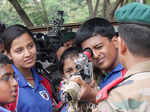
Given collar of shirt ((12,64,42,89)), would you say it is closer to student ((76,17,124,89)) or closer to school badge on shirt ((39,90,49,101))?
school badge on shirt ((39,90,49,101))

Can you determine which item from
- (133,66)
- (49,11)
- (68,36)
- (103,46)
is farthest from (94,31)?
(49,11)

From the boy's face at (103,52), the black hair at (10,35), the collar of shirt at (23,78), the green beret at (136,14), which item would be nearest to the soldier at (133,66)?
the green beret at (136,14)

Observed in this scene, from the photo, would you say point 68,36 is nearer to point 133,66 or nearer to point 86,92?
point 86,92

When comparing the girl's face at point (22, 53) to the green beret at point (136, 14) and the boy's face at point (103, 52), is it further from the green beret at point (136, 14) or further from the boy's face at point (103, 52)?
the green beret at point (136, 14)

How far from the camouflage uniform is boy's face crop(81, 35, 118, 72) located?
0.67 m

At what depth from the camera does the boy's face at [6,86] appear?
149cm

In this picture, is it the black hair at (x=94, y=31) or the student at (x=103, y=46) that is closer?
the student at (x=103, y=46)

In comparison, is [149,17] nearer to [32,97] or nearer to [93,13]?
[32,97]

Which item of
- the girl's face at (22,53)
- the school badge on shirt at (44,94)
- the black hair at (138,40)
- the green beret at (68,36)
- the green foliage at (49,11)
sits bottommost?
the green foliage at (49,11)

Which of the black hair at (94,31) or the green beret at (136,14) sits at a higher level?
the green beret at (136,14)

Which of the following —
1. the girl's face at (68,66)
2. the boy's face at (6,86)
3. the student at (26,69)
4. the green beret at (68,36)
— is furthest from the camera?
the green beret at (68,36)

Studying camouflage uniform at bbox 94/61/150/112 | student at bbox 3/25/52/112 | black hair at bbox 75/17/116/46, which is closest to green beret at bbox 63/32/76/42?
black hair at bbox 75/17/116/46

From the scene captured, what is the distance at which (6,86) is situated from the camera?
151cm

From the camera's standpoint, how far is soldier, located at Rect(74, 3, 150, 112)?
42.3 inches
